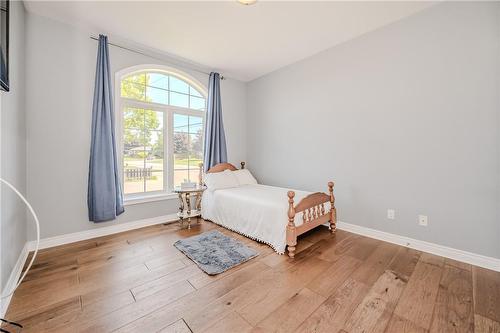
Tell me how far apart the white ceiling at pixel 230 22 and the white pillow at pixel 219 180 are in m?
1.95

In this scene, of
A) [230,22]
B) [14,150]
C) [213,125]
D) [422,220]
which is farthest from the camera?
[213,125]

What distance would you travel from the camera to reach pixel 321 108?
11.0ft

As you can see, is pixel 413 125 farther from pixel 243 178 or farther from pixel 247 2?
pixel 243 178

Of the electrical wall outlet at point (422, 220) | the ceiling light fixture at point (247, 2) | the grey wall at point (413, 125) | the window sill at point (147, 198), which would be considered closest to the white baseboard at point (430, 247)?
the grey wall at point (413, 125)

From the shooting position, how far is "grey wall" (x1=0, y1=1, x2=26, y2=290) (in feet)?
5.44

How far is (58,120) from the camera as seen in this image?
8.43 feet

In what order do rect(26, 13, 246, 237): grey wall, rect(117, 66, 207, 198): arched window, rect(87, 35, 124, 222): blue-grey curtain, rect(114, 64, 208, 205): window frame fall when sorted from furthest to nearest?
rect(117, 66, 207, 198): arched window, rect(114, 64, 208, 205): window frame, rect(87, 35, 124, 222): blue-grey curtain, rect(26, 13, 246, 237): grey wall

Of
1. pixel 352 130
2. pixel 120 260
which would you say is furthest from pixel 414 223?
pixel 120 260

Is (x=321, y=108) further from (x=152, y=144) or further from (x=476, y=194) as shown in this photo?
(x=152, y=144)

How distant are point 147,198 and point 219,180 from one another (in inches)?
45.0

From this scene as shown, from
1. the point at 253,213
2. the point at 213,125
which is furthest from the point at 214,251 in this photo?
the point at 213,125

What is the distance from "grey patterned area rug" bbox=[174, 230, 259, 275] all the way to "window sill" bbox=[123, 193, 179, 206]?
994mm

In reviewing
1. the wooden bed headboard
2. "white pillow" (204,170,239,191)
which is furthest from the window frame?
"white pillow" (204,170,239,191)

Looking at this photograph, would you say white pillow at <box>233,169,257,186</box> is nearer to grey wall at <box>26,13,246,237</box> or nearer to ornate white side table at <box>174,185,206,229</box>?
ornate white side table at <box>174,185,206,229</box>
